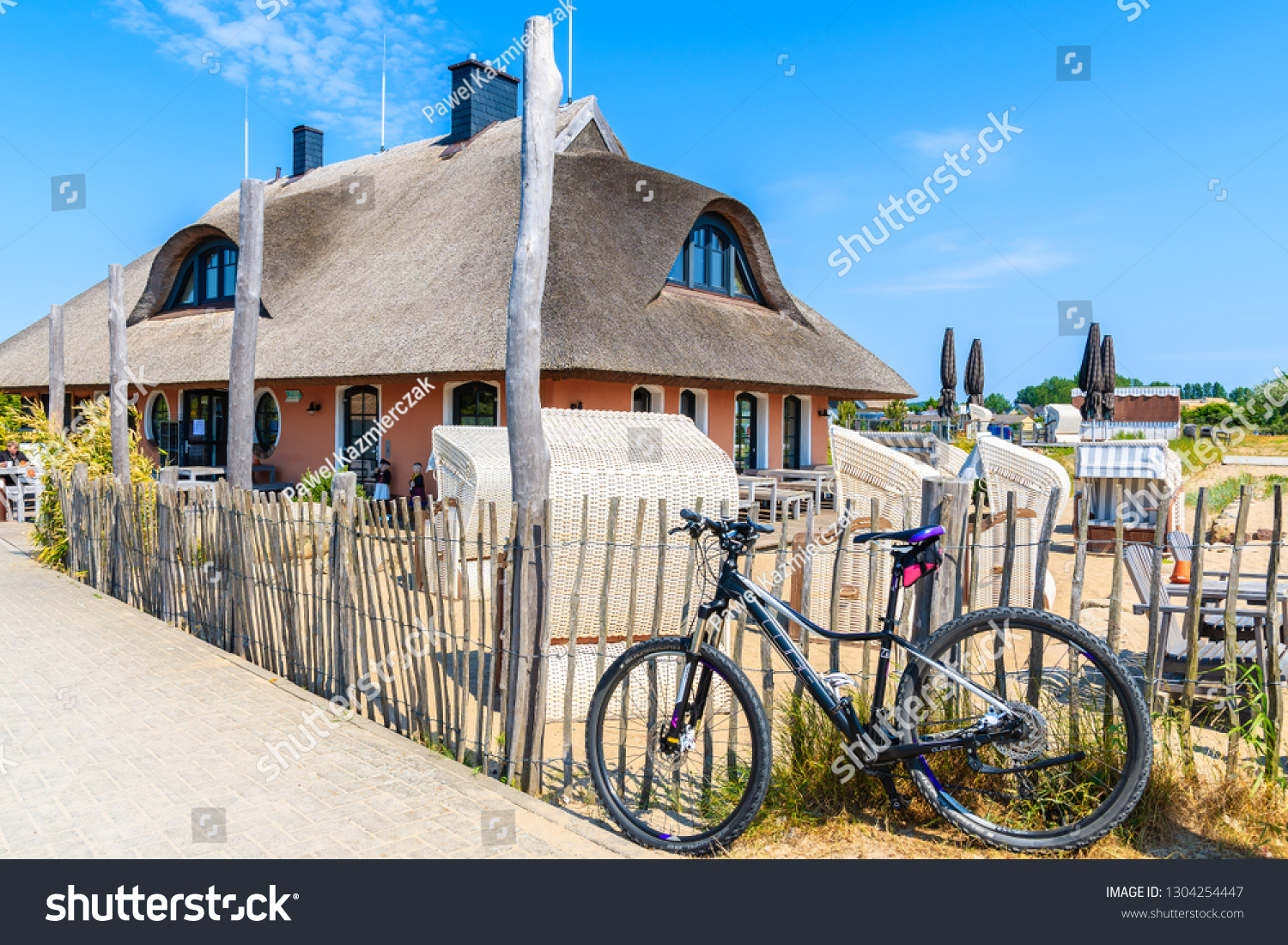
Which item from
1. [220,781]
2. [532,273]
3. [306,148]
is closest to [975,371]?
[306,148]

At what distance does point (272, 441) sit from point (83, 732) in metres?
12.1

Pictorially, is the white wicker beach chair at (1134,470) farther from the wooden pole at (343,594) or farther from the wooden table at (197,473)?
the wooden table at (197,473)

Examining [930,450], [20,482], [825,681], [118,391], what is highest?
[118,391]

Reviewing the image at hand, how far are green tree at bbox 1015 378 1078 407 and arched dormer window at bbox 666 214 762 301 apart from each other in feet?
337

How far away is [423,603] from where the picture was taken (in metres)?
4.77

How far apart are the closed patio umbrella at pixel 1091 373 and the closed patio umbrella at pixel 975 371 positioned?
11.4 ft

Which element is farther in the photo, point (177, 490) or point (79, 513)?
point (79, 513)

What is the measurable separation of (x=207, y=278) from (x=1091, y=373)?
2219 cm

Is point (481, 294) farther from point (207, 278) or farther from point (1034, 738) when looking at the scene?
point (1034, 738)

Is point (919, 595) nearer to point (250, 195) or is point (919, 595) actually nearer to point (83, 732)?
point (83, 732)

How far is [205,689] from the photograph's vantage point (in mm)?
5094

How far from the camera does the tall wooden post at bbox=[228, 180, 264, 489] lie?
27.5 feet

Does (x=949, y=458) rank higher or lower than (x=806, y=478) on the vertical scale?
higher
